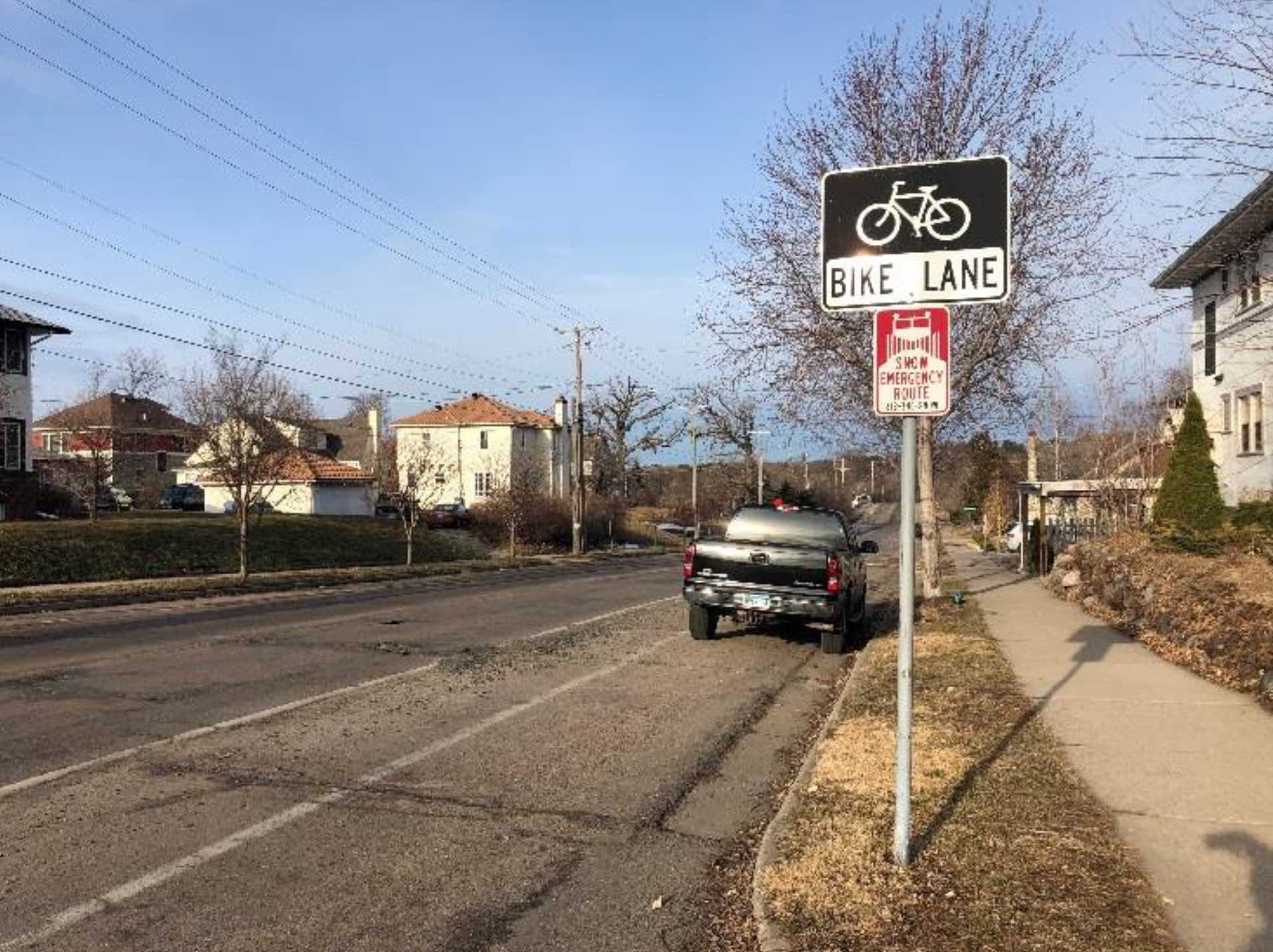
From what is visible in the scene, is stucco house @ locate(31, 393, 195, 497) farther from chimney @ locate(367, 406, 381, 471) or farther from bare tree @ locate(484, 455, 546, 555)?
bare tree @ locate(484, 455, 546, 555)

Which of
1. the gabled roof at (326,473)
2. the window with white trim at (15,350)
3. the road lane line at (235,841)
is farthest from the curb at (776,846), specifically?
the gabled roof at (326,473)

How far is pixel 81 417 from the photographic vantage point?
6241 cm

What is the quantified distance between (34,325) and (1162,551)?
134 ft

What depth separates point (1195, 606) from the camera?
1156cm

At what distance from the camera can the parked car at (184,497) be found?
61.0 m

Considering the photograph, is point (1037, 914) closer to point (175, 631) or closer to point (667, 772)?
point (667, 772)

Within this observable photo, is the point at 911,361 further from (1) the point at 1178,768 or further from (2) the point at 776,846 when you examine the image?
(1) the point at 1178,768

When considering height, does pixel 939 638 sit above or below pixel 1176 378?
below

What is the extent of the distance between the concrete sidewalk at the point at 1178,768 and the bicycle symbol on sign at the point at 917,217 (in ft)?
9.78

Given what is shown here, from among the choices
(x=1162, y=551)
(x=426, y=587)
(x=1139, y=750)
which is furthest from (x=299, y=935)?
(x=426, y=587)

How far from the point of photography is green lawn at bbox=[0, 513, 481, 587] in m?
25.1

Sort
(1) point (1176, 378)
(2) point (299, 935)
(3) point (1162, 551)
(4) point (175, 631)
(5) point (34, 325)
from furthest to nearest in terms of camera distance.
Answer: (5) point (34, 325) → (1) point (1176, 378) → (3) point (1162, 551) → (4) point (175, 631) → (2) point (299, 935)

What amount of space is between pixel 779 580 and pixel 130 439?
2565 inches

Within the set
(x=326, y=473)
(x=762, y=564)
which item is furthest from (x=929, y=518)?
(x=326, y=473)
